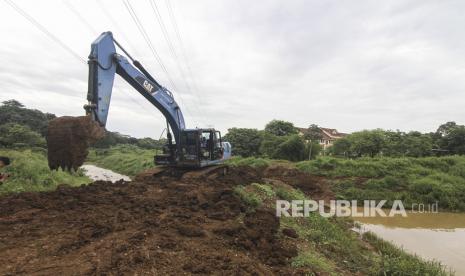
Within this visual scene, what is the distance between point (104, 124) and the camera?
7.63 meters

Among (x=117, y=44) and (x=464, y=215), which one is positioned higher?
(x=117, y=44)

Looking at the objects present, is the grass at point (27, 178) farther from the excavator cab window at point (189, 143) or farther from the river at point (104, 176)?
the river at point (104, 176)

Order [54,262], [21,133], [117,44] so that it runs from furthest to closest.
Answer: [21,133] < [117,44] < [54,262]

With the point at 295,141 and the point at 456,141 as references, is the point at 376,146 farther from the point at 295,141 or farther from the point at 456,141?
the point at 456,141

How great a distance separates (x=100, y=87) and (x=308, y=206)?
24.1ft

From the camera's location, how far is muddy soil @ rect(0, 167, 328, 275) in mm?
Result: 4234

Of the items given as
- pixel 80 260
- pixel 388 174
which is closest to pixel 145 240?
pixel 80 260

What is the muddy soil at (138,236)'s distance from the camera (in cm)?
423

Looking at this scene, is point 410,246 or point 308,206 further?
point 308,206

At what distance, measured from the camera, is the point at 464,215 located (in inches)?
567

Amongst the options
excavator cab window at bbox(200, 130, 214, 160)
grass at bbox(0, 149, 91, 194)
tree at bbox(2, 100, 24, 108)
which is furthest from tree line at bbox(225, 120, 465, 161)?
tree at bbox(2, 100, 24, 108)

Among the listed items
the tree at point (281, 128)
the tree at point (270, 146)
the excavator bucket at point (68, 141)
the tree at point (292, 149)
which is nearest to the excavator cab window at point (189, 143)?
the excavator bucket at point (68, 141)

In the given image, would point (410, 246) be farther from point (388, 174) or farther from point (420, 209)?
point (388, 174)

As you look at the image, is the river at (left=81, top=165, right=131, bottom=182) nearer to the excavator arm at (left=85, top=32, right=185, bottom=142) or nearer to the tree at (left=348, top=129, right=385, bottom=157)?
the excavator arm at (left=85, top=32, right=185, bottom=142)
